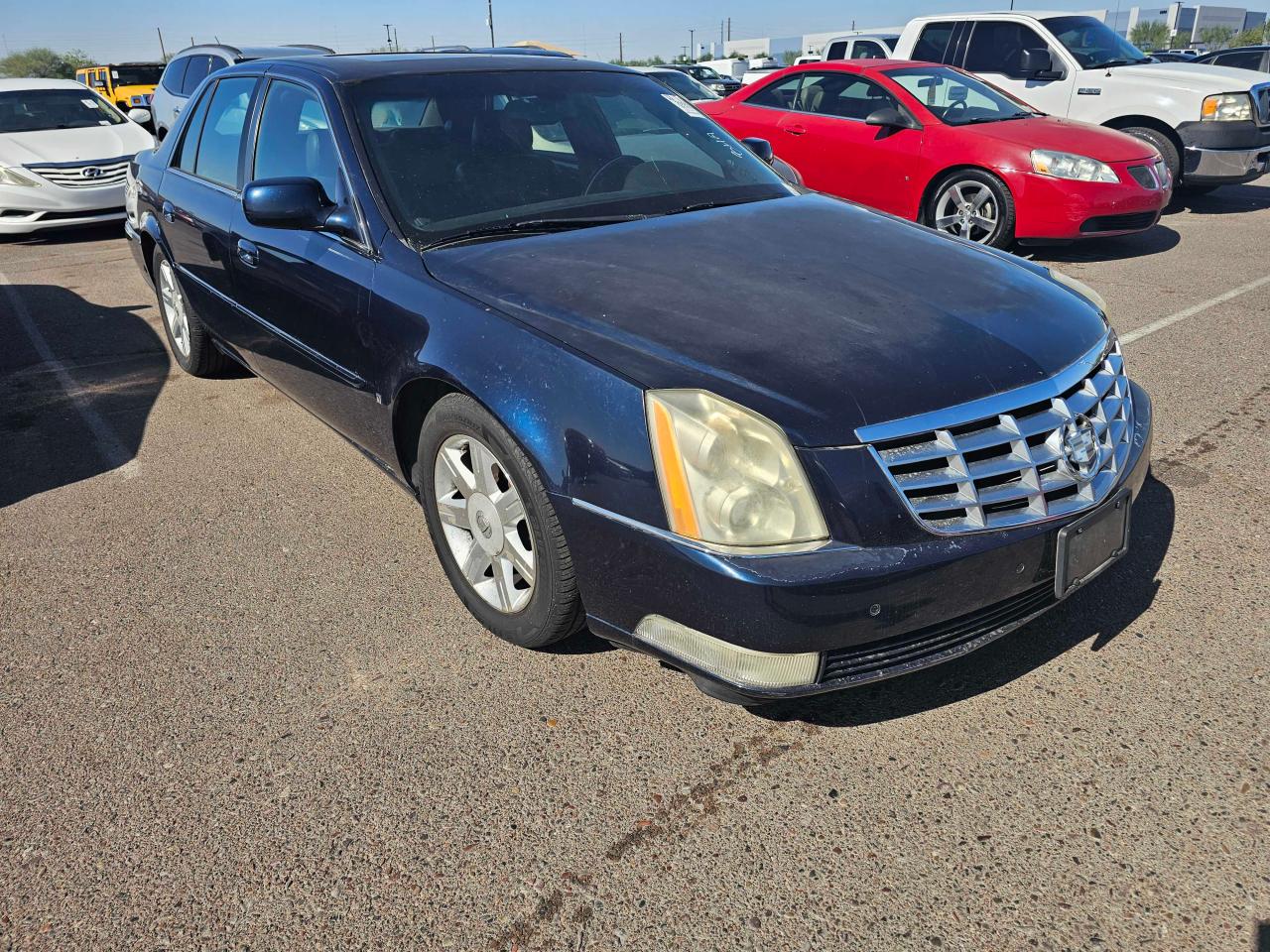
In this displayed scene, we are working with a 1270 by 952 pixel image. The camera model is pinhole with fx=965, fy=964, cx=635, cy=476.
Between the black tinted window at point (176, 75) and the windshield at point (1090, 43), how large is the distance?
10029 mm

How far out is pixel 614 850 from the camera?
2102mm

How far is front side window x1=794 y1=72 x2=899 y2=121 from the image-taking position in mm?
8203

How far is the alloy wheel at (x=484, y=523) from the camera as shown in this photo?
2604 millimetres

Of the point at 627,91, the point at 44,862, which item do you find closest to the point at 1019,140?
the point at 627,91

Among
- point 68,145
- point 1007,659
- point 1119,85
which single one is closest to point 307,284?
point 1007,659

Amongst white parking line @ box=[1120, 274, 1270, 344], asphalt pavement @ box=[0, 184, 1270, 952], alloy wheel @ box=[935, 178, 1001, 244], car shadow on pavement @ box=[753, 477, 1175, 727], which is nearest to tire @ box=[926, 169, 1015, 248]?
alloy wheel @ box=[935, 178, 1001, 244]

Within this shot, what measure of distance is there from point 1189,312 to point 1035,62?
5.04 meters

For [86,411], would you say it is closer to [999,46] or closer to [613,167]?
[613,167]

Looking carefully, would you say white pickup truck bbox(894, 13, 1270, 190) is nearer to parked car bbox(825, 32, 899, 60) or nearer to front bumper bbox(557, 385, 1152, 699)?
parked car bbox(825, 32, 899, 60)

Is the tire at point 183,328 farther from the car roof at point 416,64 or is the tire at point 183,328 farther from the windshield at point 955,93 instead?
the windshield at point 955,93

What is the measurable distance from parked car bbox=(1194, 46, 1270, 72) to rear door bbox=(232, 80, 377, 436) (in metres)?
18.5

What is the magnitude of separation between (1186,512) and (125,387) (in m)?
5.10

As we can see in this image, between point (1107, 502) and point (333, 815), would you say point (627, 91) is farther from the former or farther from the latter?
point (333, 815)

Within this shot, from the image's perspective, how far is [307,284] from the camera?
3.29 metres
